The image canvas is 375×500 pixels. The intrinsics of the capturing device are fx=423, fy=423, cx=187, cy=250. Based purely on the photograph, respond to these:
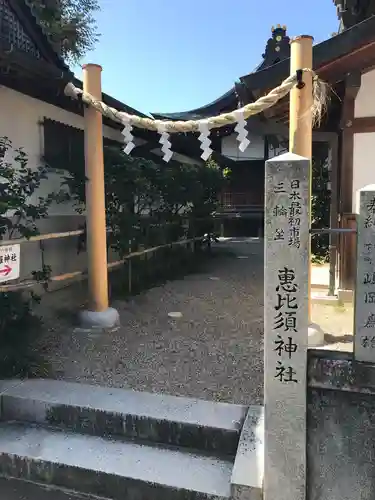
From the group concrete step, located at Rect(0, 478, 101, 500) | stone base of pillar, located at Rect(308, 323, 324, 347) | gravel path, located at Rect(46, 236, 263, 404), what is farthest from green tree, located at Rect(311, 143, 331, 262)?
concrete step, located at Rect(0, 478, 101, 500)

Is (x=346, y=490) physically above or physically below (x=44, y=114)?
below

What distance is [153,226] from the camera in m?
9.00

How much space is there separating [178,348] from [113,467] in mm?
2192

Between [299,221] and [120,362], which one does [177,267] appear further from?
[299,221]

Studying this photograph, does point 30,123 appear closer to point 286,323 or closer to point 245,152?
point 286,323

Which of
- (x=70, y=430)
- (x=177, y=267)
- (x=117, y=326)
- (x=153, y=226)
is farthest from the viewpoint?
(x=177, y=267)

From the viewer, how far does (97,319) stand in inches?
229

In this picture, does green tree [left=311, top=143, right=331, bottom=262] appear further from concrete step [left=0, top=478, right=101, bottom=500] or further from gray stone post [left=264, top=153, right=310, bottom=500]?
concrete step [left=0, top=478, right=101, bottom=500]

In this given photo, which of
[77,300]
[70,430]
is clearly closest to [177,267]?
[77,300]

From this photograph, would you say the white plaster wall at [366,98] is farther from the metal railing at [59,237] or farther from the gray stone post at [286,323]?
the gray stone post at [286,323]

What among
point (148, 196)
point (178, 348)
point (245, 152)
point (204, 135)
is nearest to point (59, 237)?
point (148, 196)

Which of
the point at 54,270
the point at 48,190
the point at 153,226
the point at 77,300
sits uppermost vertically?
the point at 48,190

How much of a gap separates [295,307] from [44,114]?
5.91 metres

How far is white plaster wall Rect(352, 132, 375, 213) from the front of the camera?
6.50m
